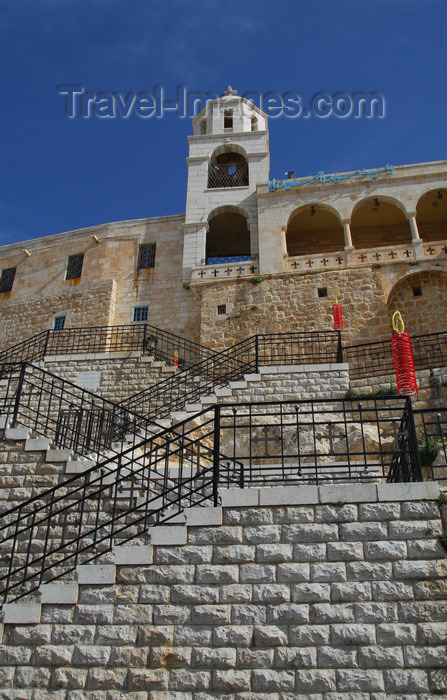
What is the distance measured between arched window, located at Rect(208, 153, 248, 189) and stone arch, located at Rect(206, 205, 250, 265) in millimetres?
1434

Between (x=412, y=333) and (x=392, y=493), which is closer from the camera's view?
(x=392, y=493)

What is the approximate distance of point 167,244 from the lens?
80.7ft

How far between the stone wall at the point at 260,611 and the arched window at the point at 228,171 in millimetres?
19511

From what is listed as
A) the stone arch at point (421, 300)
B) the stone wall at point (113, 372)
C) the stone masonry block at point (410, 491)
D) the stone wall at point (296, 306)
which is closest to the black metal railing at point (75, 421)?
the stone wall at point (113, 372)

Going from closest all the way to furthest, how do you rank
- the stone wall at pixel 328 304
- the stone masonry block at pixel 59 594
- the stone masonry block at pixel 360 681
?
1. the stone masonry block at pixel 360 681
2. the stone masonry block at pixel 59 594
3. the stone wall at pixel 328 304

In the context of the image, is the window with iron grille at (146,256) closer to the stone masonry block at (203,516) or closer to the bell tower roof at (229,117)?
the bell tower roof at (229,117)

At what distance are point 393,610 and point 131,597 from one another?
297cm

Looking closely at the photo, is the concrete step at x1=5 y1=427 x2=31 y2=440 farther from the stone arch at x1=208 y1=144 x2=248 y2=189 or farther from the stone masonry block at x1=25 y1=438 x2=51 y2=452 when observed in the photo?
the stone arch at x1=208 y1=144 x2=248 y2=189

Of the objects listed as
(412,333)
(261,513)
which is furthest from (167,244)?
(261,513)

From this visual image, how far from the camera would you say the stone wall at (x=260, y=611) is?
6.18 metres

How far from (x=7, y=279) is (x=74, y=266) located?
3793 millimetres

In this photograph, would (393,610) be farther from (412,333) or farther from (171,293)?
(171,293)

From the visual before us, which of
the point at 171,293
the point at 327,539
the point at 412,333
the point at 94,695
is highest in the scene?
the point at 171,293

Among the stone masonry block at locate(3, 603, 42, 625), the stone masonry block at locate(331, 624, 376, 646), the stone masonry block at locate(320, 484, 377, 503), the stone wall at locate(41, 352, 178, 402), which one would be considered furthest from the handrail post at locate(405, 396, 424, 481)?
the stone wall at locate(41, 352, 178, 402)
